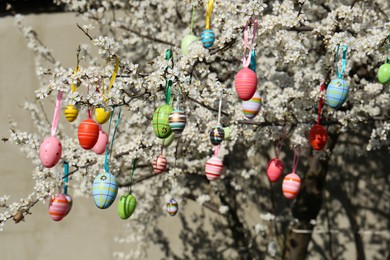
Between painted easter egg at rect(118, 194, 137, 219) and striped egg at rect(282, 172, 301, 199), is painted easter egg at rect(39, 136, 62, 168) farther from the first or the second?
striped egg at rect(282, 172, 301, 199)

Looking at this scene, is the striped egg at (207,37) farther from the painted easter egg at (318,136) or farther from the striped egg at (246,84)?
the painted easter egg at (318,136)

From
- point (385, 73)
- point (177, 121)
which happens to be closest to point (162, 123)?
point (177, 121)

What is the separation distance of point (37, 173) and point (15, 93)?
4.53 metres

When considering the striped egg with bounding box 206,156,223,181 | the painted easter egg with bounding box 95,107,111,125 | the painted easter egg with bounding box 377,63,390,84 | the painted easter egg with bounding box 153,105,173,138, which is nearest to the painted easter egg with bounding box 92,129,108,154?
the painted easter egg with bounding box 95,107,111,125

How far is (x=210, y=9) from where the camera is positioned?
385cm

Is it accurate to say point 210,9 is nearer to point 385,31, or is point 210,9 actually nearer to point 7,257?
point 385,31

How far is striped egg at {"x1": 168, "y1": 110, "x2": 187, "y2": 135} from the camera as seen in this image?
3.70 metres

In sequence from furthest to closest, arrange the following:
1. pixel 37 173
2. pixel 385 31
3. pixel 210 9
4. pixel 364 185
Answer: pixel 364 185 < pixel 37 173 < pixel 385 31 < pixel 210 9

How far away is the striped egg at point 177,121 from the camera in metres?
3.70

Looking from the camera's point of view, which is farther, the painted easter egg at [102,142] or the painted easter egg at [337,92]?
the painted easter egg at [102,142]

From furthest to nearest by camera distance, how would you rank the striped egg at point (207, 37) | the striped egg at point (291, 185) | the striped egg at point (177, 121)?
the striped egg at point (291, 185)
the striped egg at point (207, 37)
the striped egg at point (177, 121)

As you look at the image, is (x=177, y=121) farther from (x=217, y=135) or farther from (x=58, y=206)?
(x=58, y=206)

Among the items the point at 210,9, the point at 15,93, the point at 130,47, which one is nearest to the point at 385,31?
the point at 210,9

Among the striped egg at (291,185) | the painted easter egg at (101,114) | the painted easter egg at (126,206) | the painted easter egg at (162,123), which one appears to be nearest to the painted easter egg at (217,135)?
the painted easter egg at (162,123)
